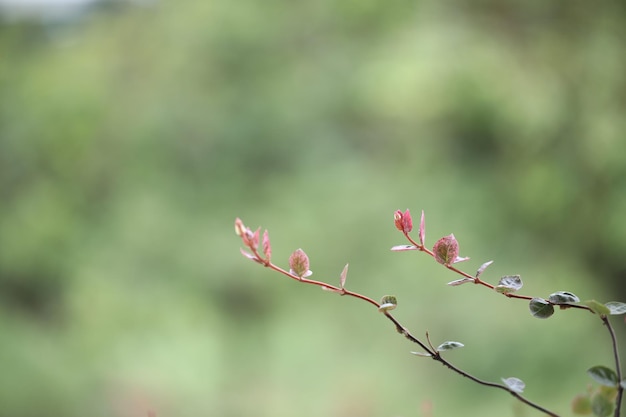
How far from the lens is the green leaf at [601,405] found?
0.44m

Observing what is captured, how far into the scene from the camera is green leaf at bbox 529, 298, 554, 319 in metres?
0.46

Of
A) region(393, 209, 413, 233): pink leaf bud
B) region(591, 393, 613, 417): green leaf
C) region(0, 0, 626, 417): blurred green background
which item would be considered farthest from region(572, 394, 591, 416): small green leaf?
region(0, 0, 626, 417): blurred green background

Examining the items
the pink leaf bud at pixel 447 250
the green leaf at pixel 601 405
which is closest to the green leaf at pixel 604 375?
the green leaf at pixel 601 405

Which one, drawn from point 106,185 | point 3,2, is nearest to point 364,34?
point 106,185

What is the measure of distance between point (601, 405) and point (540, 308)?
0.23ft

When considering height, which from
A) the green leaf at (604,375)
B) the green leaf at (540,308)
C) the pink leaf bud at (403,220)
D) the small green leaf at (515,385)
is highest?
the pink leaf bud at (403,220)

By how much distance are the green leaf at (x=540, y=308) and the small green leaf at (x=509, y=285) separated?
0.01m

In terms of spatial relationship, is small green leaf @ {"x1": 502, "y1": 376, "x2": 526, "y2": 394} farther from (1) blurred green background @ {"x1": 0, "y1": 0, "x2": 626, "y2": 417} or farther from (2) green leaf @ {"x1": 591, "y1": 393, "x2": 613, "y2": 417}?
(1) blurred green background @ {"x1": 0, "y1": 0, "x2": 626, "y2": 417}

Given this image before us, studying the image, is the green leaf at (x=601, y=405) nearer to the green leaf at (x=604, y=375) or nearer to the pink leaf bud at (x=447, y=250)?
the green leaf at (x=604, y=375)

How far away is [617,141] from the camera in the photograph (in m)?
1.97

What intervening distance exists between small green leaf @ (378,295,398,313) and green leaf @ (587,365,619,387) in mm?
127

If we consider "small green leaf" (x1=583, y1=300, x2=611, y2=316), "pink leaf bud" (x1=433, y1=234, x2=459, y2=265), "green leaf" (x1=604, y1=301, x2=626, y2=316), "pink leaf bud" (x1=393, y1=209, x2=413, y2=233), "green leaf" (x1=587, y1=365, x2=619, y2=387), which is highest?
"pink leaf bud" (x1=393, y1=209, x2=413, y2=233)

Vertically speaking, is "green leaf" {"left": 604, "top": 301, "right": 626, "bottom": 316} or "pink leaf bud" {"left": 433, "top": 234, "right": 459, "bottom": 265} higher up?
"pink leaf bud" {"left": 433, "top": 234, "right": 459, "bottom": 265}

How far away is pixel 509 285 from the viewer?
0.48 meters
